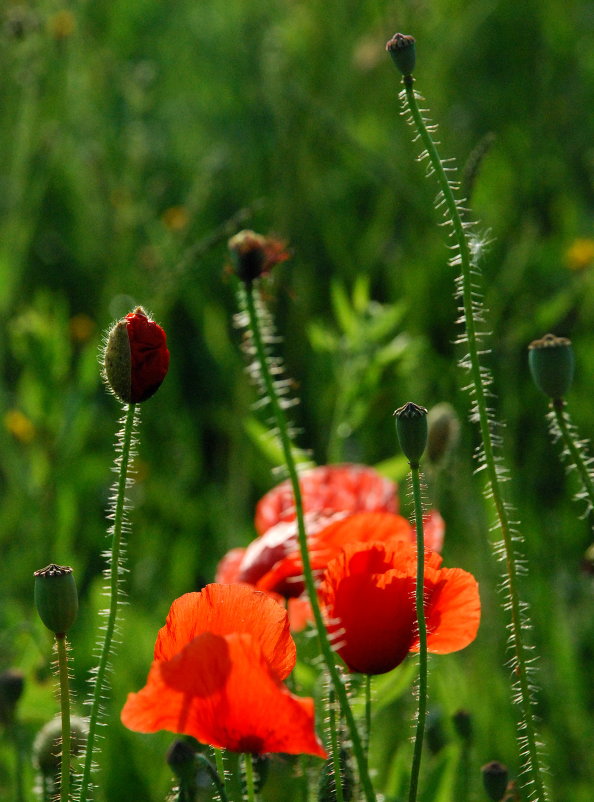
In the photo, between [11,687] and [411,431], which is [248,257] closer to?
[411,431]

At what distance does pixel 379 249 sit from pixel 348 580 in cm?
195

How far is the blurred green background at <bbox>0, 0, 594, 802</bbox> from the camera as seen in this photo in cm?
147

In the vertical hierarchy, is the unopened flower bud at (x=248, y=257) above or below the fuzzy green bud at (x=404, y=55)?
below

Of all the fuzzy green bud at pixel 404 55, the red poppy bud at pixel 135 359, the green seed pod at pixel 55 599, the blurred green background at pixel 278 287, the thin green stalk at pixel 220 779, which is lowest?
the thin green stalk at pixel 220 779

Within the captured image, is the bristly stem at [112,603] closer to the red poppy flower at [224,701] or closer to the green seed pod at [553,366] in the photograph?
the red poppy flower at [224,701]

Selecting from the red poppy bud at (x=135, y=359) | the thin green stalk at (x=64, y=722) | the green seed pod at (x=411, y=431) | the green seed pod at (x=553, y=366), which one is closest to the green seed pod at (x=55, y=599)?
the thin green stalk at (x=64, y=722)

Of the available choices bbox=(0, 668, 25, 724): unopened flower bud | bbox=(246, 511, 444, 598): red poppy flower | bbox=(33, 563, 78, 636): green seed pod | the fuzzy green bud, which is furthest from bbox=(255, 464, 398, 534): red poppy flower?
the fuzzy green bud

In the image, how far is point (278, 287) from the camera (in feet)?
6.79

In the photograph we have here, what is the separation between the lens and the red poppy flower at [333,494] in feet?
3.43

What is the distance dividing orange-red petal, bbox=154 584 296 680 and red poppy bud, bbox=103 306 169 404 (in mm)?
131

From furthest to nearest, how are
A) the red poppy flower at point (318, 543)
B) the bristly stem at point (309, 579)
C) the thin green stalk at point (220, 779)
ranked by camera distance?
the red poppy flower at point (318, 543), the thin green stalk at point (220, 779), the bristly stem at point (309, 579)

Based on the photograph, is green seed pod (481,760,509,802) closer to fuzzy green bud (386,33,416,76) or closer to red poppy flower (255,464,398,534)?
red poppy flower (255,464,398,534)

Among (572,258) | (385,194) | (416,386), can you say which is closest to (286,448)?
(416,386)

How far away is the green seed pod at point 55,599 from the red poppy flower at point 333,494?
38cm
